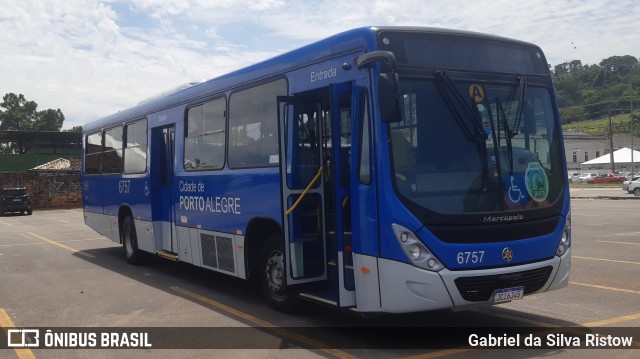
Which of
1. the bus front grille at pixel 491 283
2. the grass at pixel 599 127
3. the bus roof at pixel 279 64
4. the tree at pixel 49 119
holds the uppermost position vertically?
the tree at pixel 49 119

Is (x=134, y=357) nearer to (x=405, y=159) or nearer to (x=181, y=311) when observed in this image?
(x=181, y=311)

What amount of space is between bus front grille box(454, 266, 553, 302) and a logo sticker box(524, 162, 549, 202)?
2.49 feet

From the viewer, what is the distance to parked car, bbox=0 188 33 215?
37.4m

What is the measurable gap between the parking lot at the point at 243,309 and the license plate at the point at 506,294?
496 millimetres

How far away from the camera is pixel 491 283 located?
6.11 m

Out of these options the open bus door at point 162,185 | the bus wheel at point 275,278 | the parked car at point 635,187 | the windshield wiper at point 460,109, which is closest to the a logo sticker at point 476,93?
the windshield wiper at point 460,109

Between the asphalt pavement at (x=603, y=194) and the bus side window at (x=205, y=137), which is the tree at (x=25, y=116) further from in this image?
the bus side window at (x=205, y=137)

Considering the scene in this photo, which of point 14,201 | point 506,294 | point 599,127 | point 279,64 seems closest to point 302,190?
point 279,64

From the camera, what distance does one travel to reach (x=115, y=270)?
12.6 metres

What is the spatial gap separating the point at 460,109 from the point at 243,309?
4.05 metres

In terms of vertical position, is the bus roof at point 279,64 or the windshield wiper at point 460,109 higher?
the bus roof at point 279,64

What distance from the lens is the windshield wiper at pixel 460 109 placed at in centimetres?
632

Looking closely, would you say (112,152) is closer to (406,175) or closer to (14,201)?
(406,175)

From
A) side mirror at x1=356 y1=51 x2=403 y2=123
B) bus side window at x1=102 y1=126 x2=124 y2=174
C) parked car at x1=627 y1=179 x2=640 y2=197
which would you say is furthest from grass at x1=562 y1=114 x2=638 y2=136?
side mirror at x1=356 y1=51 x2=403 y2=123
